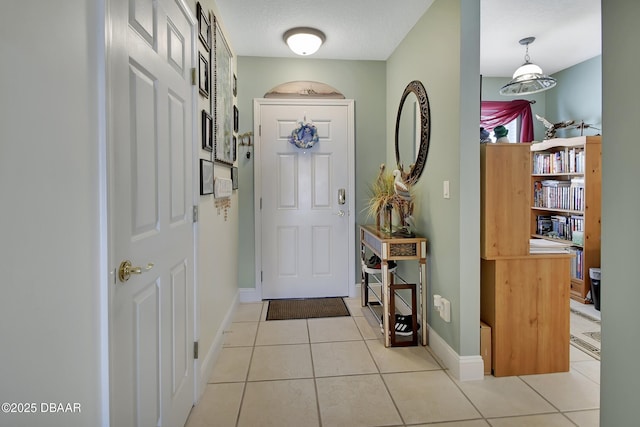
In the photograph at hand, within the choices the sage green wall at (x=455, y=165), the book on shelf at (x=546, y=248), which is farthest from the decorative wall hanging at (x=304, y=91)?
the book on shelf at (x=546, y=248)

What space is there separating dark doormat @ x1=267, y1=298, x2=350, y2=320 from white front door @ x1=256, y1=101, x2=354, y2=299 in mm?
99

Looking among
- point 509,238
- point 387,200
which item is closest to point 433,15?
point 387,200

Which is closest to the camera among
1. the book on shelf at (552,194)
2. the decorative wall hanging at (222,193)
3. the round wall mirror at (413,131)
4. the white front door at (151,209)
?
the white front door at (151,209)

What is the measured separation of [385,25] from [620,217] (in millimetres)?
2406

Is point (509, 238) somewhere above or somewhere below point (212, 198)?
below

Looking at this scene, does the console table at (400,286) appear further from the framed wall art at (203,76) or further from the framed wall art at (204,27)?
the framed wall art at (204,27)

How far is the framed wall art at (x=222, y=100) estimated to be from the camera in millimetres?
2377

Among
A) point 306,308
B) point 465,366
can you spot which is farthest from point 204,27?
point 465,366

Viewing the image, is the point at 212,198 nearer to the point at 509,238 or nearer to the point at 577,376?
the point at 509,238

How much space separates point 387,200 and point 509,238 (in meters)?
0.92

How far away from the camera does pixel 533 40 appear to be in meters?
3.23

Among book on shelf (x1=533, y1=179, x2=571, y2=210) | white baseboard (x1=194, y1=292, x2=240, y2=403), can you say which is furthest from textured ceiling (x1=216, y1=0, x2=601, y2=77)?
white baseboard (x1=194, y1=292, x2=240, y2=403)

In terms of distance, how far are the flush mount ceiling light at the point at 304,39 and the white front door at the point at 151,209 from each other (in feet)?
4.42

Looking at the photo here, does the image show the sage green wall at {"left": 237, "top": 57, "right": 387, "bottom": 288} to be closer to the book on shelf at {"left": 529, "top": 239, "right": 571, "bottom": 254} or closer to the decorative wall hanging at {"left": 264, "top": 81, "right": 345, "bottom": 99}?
the decorative wall hanging at {"left": 264, "top": 81, "right": 345, "bottom": 99}
